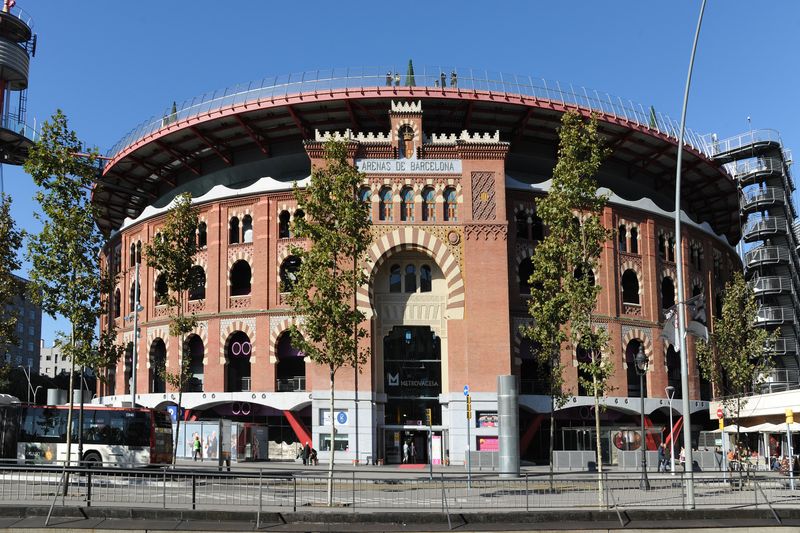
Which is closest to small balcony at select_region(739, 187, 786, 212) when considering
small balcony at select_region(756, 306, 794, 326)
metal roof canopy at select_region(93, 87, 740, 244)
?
small balcony at select_region(756, 306, 794, 326)

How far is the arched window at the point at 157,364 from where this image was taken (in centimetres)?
5536

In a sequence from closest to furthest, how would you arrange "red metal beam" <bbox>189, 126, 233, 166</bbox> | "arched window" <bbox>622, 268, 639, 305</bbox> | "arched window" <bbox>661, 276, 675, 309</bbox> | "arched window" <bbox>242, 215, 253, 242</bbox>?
"red metal beam" <bbox>189, 126, 233, 166</bbox> < "arched window" <bbox>242, 215, 253, 242</bbox> < "arched window" <bbox>622, 268, 639, 305</bbox> < "arched window" <bbox>661, 276, 675, 309</bbox>

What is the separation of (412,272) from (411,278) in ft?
1.17

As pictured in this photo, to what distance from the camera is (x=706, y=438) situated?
5525 cm

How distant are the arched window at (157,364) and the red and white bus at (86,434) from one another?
16.2 meters

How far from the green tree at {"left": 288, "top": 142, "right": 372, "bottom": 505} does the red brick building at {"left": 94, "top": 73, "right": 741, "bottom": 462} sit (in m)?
17.3

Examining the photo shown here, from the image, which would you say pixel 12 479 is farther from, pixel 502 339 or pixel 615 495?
pixel 502 339

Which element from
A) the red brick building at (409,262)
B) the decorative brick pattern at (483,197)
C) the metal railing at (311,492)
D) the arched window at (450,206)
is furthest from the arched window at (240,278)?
the metal railing at (311,492)

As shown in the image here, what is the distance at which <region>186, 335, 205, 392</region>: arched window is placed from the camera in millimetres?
53781

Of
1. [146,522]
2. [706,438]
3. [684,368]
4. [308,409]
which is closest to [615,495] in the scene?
[684,368]

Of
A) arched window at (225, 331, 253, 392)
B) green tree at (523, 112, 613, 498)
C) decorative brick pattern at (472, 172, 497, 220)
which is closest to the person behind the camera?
green tree at (523, 112, 613, 498)

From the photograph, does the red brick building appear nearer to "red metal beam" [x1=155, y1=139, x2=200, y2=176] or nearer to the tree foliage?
"red metal beam" [x1=155, y1=139, x2=200, y2=176]

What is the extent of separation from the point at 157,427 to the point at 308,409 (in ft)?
40.3

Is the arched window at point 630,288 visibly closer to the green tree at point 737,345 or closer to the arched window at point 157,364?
the green tree at point 737,345
